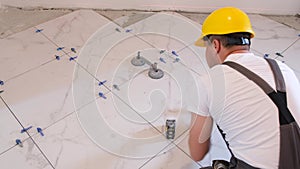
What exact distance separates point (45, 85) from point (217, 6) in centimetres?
140

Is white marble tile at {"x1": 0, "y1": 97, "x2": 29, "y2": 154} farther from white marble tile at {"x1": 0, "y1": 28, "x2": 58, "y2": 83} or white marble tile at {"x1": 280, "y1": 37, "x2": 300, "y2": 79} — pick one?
white marble tile at {"x1": 280, "y1": 37, "x2": 300, "y2": 79}

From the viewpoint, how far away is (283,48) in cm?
185

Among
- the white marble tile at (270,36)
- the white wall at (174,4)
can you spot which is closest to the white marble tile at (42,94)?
the white wall at (174,4)

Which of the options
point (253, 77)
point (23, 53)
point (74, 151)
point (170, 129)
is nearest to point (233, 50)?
point (253, 77)

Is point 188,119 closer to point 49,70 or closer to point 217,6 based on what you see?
point 49,70

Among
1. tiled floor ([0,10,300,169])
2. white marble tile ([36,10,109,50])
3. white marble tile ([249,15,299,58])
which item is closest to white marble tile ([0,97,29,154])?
tiled floor ([0,10,300,169])

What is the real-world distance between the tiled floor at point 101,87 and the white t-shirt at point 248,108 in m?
0.45

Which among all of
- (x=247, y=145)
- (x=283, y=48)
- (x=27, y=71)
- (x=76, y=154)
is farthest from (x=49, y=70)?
(x=283, y=48)

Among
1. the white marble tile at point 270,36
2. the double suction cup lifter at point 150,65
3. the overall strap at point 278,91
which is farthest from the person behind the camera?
the white marble tile at point 270,36

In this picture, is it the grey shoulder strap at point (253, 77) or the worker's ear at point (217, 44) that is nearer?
the grey shoulder strap at point (253, 77)

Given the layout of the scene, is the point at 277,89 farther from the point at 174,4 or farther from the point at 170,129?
the point at 174,4

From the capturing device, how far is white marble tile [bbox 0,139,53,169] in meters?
1.21

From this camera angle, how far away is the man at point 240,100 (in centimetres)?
78

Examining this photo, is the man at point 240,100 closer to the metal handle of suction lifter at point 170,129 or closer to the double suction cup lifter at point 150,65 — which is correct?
the metal handle of suction lifter at point 170,129
